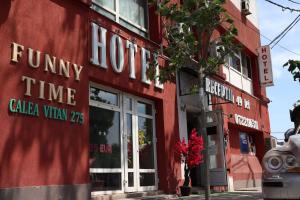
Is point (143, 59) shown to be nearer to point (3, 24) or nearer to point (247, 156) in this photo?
point (3, 24)

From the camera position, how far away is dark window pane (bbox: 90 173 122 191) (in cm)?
1051

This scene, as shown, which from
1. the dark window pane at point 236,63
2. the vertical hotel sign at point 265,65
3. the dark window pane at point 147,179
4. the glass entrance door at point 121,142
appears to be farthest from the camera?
the vertical hotel sign at point 265,65

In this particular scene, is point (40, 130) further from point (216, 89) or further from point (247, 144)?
point (247, 144)

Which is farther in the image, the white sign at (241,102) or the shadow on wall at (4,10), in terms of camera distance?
the white sign at (241,102)

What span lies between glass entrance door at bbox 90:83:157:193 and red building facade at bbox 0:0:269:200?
0.08 ft

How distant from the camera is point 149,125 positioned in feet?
43.1

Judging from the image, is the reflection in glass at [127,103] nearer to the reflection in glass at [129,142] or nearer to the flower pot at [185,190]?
the reflection in glass at [129,142]

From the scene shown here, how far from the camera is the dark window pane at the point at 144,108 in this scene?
42.0 feet

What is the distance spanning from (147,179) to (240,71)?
11.2 m

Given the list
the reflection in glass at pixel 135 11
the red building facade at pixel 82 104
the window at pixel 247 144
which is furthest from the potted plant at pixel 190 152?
the window at pixel 247 144

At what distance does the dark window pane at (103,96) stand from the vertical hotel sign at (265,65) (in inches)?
533

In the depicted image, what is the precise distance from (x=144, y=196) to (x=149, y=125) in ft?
7.24

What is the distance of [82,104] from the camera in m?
9.80

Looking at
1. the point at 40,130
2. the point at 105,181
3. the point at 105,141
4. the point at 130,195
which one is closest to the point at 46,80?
the point at 40,130
